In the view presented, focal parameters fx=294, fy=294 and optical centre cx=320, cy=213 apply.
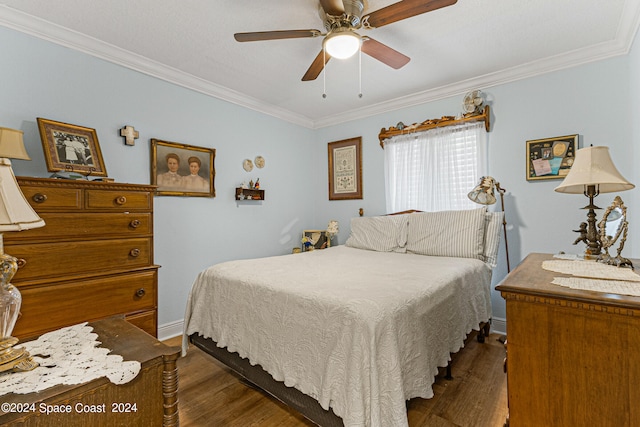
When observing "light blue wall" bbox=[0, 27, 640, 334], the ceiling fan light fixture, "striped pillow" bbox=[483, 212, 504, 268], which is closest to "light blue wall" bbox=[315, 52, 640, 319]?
"light blue wall" bbox=[0, 27, 640, 334]

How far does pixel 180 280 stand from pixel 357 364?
7.46ft

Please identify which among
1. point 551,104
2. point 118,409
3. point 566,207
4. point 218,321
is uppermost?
point 551,104

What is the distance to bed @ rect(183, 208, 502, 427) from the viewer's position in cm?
126

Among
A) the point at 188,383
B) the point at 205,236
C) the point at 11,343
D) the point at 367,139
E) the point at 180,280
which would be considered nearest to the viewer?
the point at 11,343

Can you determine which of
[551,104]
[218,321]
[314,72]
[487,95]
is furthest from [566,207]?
[218,321]

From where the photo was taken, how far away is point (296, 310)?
1.56 metres

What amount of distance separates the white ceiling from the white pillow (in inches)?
58.3

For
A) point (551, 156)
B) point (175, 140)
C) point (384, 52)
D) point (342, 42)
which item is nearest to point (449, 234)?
point (551, 156)

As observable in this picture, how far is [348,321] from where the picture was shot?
4.38 feet

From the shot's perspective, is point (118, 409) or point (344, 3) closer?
point (118, 409)

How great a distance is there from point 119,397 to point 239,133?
9.88 ft

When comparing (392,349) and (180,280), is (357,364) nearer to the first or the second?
(392,349)

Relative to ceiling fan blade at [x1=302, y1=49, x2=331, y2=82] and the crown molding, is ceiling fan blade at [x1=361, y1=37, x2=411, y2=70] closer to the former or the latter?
ceiling fan blade at [x1=302, y1=49, x2=331, y2=82]

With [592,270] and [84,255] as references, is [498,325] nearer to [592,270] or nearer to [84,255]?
[592,270]
